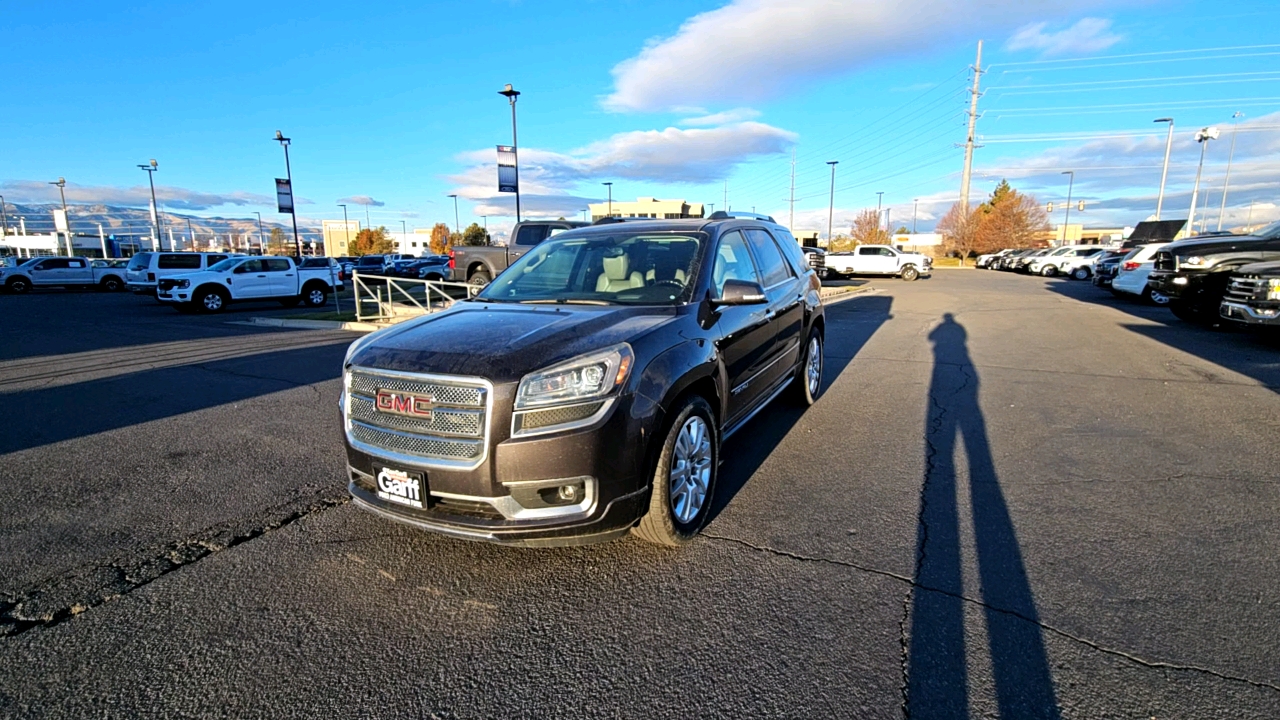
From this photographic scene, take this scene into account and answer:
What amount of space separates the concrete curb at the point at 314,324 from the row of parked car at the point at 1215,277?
48.7ft

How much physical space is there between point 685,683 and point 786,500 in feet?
5.98

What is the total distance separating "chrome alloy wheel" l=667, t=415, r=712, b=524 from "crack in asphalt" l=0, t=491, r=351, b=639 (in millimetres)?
2285

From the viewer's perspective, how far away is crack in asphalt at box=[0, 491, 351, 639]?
275 centimetres

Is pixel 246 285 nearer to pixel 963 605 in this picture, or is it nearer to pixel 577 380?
pixel 577 380

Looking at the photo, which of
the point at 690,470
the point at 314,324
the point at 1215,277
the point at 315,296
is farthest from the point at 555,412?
the point at 315,296

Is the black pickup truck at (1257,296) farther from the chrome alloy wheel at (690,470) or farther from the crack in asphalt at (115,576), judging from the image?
the crack in asphalt at (115,576)

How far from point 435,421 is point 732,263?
2.49 m

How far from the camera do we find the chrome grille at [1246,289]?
340 inches

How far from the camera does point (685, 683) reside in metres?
2.33

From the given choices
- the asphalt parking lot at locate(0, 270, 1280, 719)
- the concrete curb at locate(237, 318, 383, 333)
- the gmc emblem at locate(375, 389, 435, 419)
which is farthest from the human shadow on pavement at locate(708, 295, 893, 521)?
the concrete curb at locate(237, 318, 383, 333)

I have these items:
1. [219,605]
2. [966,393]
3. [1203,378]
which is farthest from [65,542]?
[1203,378]

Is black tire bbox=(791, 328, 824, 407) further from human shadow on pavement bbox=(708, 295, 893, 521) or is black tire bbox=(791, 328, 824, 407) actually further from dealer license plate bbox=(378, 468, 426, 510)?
dealer license plate bbox=(378, 468, 426, 510)

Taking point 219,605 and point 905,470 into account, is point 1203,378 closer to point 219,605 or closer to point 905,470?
point 905,470

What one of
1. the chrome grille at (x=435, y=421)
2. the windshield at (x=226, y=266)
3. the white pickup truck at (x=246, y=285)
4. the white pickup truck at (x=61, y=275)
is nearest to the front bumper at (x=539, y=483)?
the chrome grille at (x=435, y=421)
